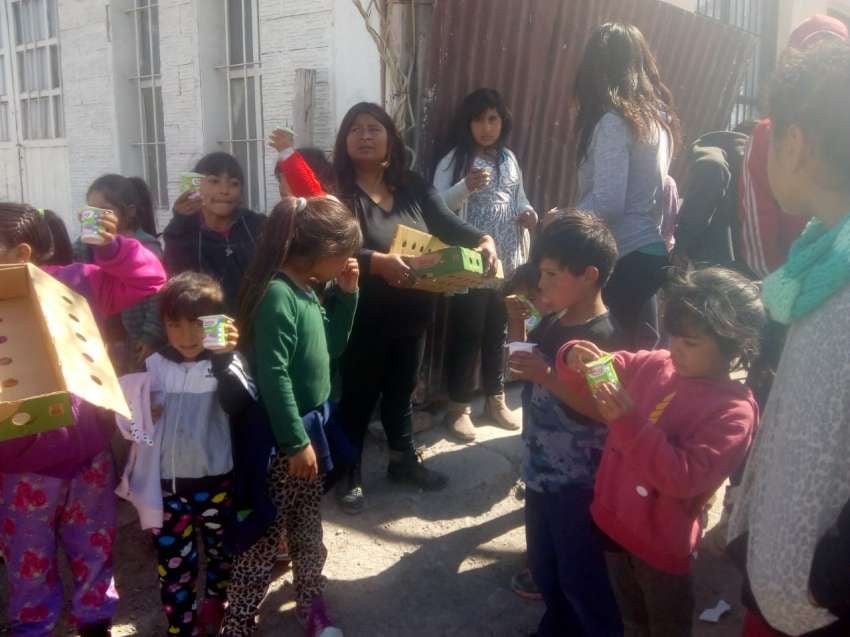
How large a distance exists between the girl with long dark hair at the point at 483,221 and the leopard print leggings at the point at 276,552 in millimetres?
1669

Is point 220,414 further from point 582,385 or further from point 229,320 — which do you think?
point 582,385

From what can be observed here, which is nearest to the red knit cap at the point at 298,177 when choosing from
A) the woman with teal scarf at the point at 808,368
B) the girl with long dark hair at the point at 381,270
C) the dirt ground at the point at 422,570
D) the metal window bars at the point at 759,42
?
the girl with long dark hair at the point at 381,270

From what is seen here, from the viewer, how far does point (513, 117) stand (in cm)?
460

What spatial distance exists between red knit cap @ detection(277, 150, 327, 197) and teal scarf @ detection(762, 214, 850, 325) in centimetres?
200

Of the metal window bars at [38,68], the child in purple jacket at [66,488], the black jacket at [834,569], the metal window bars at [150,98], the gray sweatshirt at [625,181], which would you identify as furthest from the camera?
the metal window bars at [38,68]

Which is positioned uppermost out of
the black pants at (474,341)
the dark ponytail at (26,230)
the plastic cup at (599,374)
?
the dark ponytail at (26,230)

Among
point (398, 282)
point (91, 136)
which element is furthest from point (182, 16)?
point (398, 282)

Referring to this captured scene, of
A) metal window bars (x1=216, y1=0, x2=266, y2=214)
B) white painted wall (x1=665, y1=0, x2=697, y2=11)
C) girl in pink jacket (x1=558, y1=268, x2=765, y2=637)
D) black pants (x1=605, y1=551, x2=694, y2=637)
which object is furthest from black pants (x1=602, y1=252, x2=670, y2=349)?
white painted wall (x1=665, y1=0, x2=697, y2=11)

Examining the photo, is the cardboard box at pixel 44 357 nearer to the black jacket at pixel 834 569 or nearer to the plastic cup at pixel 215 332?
the plastic cup at pixel 215 332

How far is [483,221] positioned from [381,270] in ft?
3.77

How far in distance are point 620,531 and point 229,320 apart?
50.9 inches

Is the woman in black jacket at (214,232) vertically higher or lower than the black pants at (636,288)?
higher

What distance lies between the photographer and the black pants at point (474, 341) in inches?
163

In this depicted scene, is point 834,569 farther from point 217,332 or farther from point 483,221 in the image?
point 483,221
